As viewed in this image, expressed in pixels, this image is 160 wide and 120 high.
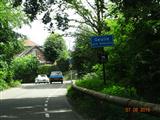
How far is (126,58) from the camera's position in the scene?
20906mm

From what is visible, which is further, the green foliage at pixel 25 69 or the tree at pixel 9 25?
the green foliage at pixel 25 69

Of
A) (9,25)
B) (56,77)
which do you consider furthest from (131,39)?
(56,77)

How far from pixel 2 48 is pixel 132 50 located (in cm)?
3065

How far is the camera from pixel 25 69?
83.6 m

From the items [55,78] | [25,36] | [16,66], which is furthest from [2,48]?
[16,66]

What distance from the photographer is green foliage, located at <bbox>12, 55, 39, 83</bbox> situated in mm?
83500

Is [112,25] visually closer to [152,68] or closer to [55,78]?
[152,68]

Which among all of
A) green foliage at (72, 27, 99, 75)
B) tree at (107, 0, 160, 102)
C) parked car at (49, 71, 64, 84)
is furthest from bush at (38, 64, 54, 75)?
tree at (107, 0, 160, 102)

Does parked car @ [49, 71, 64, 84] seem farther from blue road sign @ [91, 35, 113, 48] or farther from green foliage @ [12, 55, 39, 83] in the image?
blue road sign @ [91, 35, 113, 48]

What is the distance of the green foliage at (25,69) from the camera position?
8350 centimetres

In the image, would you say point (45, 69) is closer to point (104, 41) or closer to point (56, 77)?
point (56, 77)
